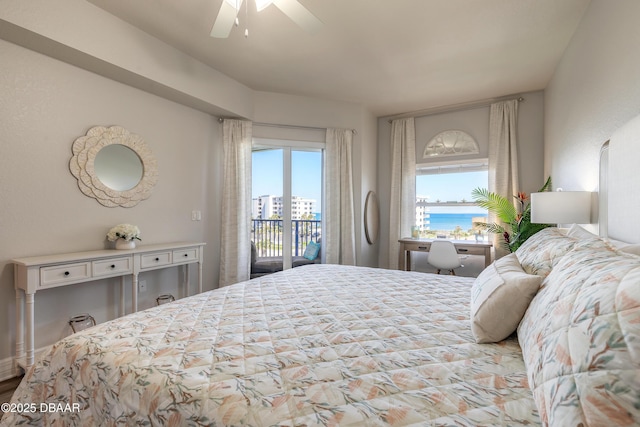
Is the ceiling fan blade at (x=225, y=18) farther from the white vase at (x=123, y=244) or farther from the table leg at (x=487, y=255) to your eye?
the table leg at (x=487, y=255)

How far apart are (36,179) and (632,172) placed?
12.1 ft

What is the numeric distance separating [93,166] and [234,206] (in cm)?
151

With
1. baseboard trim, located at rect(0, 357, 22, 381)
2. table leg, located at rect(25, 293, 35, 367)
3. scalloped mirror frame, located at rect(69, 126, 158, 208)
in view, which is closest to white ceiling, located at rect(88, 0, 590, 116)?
scalloped mirror frame, located at rect(69, 126, 158, 208)

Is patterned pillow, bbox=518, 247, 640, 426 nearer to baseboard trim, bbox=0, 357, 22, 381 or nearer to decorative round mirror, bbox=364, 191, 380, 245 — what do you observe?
baseboard trim, bbox=0, 357, 22, 381

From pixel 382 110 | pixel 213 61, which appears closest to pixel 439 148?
pixel 382 110

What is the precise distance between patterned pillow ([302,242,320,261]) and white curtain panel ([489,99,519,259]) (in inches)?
97.9

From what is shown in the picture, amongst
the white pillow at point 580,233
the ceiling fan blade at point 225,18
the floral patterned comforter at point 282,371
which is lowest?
the floral patterned comforter at point 282,371

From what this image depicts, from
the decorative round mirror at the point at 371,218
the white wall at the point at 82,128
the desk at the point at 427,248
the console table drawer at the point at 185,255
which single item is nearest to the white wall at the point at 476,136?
the decorative round mirror at the point at 371,218

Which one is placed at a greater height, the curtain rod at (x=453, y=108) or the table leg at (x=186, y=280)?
the curtain rod at (x=453, y=108)

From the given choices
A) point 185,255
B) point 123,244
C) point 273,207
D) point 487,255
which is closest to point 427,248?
point 487,255

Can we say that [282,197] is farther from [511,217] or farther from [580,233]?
[580,233]

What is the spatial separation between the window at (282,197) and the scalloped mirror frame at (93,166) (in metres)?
1.37

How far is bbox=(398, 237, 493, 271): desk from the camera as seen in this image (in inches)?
157

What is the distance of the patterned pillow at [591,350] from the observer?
0.50 metres
